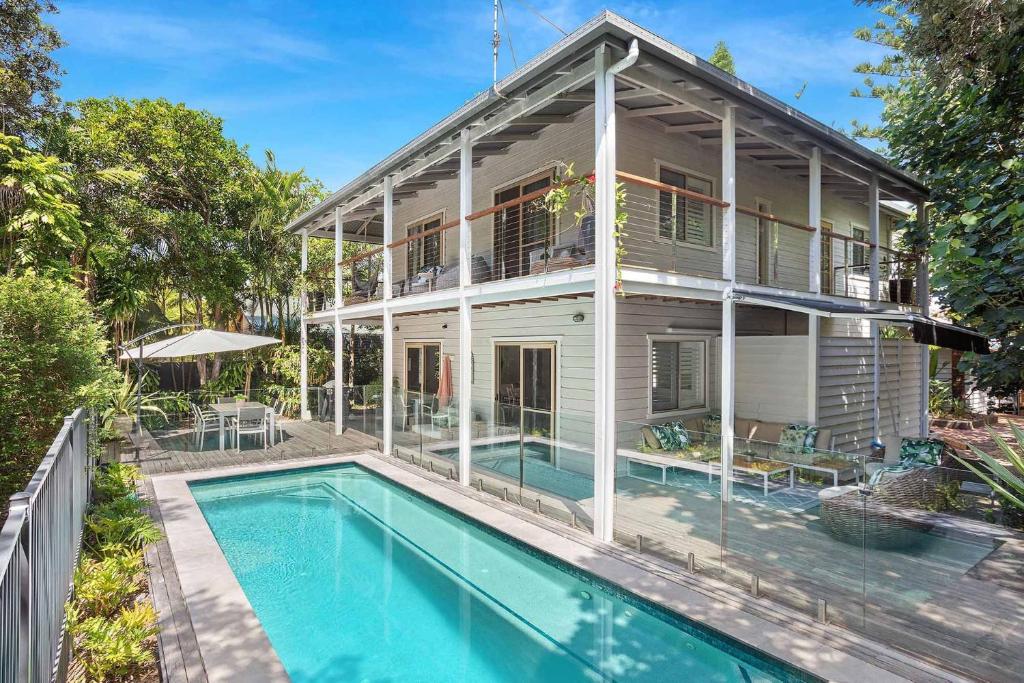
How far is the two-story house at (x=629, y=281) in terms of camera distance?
6859mm

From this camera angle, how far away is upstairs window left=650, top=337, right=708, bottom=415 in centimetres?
1048

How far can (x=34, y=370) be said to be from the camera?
6.32 m

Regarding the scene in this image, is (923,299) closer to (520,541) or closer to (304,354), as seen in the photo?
(520,541)

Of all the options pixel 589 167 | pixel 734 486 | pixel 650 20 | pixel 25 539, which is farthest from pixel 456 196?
pixel 25 539

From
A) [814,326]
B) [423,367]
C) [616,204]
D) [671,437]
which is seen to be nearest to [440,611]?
[671,437]

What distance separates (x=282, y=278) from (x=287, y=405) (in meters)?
4.57

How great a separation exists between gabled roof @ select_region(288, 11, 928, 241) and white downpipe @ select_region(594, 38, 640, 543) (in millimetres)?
530

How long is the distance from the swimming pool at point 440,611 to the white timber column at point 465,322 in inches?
47.7

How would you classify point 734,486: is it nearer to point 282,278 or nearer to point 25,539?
point 25,539

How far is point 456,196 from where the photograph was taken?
13672mm

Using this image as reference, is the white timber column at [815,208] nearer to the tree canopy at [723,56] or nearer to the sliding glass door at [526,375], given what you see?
the sliding glass door at [526,375]

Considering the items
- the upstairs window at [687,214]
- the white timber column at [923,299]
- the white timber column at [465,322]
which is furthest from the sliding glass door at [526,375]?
the white timber column at [923,299]

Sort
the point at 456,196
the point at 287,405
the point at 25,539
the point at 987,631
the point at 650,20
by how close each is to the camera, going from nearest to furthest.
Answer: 1. the point at 25,539
2. the point at 987,631
3. the point at 456,196
4. the point at 650,20
5. the point at 287,405

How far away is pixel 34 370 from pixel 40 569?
4.25 m
